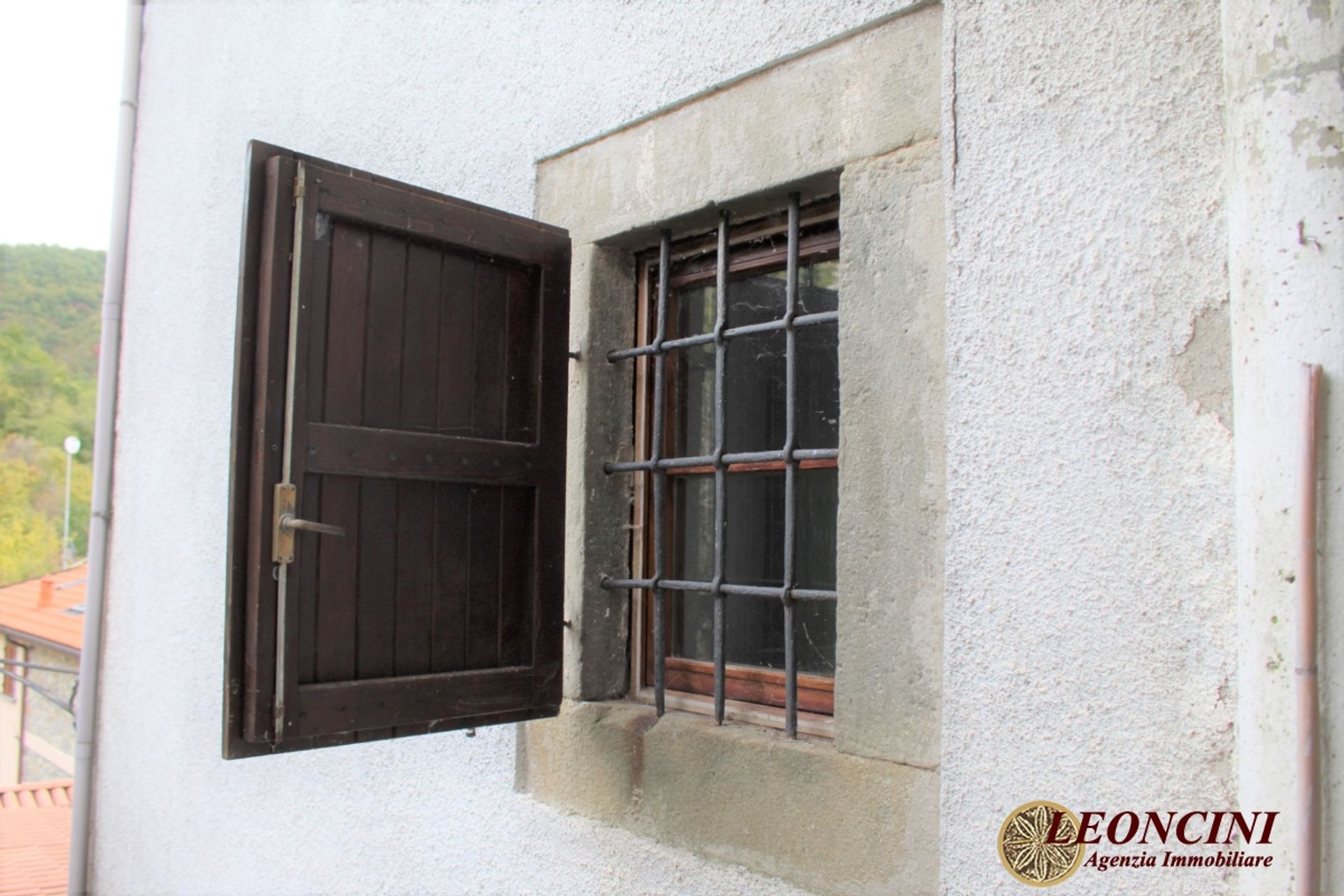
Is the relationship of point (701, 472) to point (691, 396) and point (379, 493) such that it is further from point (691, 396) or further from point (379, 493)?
point (379, 493)

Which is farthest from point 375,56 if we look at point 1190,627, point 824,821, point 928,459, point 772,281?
point 1190,627

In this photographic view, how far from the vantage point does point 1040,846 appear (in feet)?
5.42

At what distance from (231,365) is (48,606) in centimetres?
990

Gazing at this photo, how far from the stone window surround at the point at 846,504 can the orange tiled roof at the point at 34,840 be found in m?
3.82

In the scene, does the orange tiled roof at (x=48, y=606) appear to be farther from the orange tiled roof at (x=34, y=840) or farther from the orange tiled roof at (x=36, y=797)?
the orange tiled roof at (x=34, y=840)

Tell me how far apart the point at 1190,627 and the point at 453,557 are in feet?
4.75

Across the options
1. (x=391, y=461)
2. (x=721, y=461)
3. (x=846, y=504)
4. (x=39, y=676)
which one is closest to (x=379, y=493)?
(x=391, y=461)

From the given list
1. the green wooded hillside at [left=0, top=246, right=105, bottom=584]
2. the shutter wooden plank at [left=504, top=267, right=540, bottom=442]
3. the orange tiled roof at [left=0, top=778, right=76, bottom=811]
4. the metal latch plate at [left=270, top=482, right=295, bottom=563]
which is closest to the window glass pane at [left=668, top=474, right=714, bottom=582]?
the shutter wooden plank at [left=504, top=267, right=540, bottom=442]

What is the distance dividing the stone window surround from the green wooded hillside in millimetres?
26335

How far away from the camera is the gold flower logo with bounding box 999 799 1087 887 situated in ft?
5.32

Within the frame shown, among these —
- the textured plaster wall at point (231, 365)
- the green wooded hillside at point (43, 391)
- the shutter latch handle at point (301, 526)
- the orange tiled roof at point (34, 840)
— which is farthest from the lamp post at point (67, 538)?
the shutter latch handle at point (301, 526)

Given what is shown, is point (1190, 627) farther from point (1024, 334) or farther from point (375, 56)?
point (375, 56)

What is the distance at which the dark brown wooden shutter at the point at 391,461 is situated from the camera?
1.98 metres

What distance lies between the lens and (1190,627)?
1528mm
